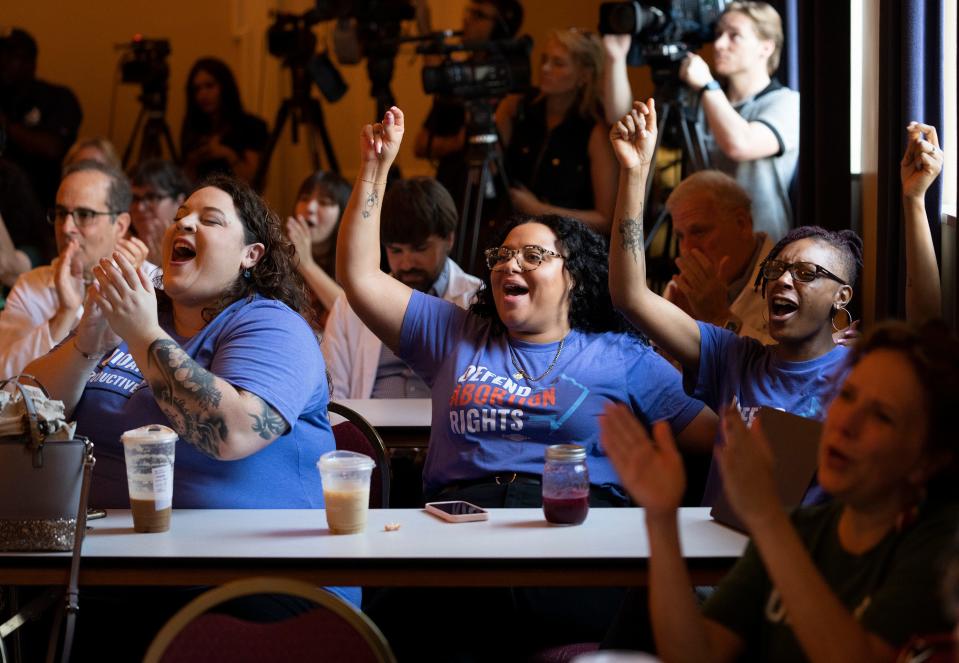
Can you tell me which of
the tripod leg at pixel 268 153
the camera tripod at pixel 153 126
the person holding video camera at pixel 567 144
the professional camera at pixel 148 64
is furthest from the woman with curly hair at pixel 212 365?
the professional camera at pixel 148 64

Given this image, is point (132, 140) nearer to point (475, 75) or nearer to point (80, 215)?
point (475, 75)

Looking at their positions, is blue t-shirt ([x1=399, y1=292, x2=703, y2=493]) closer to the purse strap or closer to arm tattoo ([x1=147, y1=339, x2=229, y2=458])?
arm tattoo ([x1=147, y1=339, x2=229, y2=458])

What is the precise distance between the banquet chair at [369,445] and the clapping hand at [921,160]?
1.17 metres

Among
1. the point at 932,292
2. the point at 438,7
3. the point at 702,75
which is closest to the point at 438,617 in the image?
the point at 932,292

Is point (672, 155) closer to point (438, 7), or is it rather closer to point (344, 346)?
point (344, 346)

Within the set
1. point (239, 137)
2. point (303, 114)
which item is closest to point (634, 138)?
point (303, 114)

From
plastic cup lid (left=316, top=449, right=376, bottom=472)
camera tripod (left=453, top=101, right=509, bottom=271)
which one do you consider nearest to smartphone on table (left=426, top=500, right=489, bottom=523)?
plastic cup lid (left=316, top=449, right=376, bottom=472)

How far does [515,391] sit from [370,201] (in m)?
0.50

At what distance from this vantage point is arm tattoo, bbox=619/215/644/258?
8.06ft

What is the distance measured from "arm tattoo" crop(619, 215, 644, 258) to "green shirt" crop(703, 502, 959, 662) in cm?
98

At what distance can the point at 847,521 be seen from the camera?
57.4 inches

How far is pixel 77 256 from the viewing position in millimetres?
3557

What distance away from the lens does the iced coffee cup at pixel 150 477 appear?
74.5 inches

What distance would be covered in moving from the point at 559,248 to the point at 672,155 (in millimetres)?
1806
